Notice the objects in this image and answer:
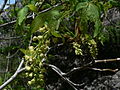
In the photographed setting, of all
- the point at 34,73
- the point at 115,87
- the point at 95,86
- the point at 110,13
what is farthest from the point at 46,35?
the point at 110,13

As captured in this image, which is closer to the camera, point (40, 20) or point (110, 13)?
point (40, 20)

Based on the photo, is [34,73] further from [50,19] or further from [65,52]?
[65,52]

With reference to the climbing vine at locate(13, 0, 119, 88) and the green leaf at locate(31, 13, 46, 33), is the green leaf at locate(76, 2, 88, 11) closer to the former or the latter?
the climbing vine at locate(13, 0, 119, 88)

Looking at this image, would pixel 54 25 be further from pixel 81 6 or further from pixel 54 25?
pixel 81 6

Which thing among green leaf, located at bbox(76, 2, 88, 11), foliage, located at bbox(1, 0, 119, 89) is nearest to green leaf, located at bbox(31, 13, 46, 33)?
foliage, located at bbox(1, 0, 119, 89)

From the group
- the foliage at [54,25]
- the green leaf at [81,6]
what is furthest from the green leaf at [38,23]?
the green leaf at [81,6]

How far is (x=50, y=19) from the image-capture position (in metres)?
→ 0.77

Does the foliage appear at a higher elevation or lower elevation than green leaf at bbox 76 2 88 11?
lower

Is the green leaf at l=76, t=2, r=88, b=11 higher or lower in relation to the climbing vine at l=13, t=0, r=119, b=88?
higher

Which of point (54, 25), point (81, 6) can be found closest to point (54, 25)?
point (54, 25)

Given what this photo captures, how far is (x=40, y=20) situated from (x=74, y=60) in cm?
445

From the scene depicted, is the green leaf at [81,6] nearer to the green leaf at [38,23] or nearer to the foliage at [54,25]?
the foliage at [54,25]

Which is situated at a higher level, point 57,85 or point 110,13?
point 110,13

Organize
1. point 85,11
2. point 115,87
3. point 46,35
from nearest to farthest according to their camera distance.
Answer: point 85,11
point 46,35
point 115,87
